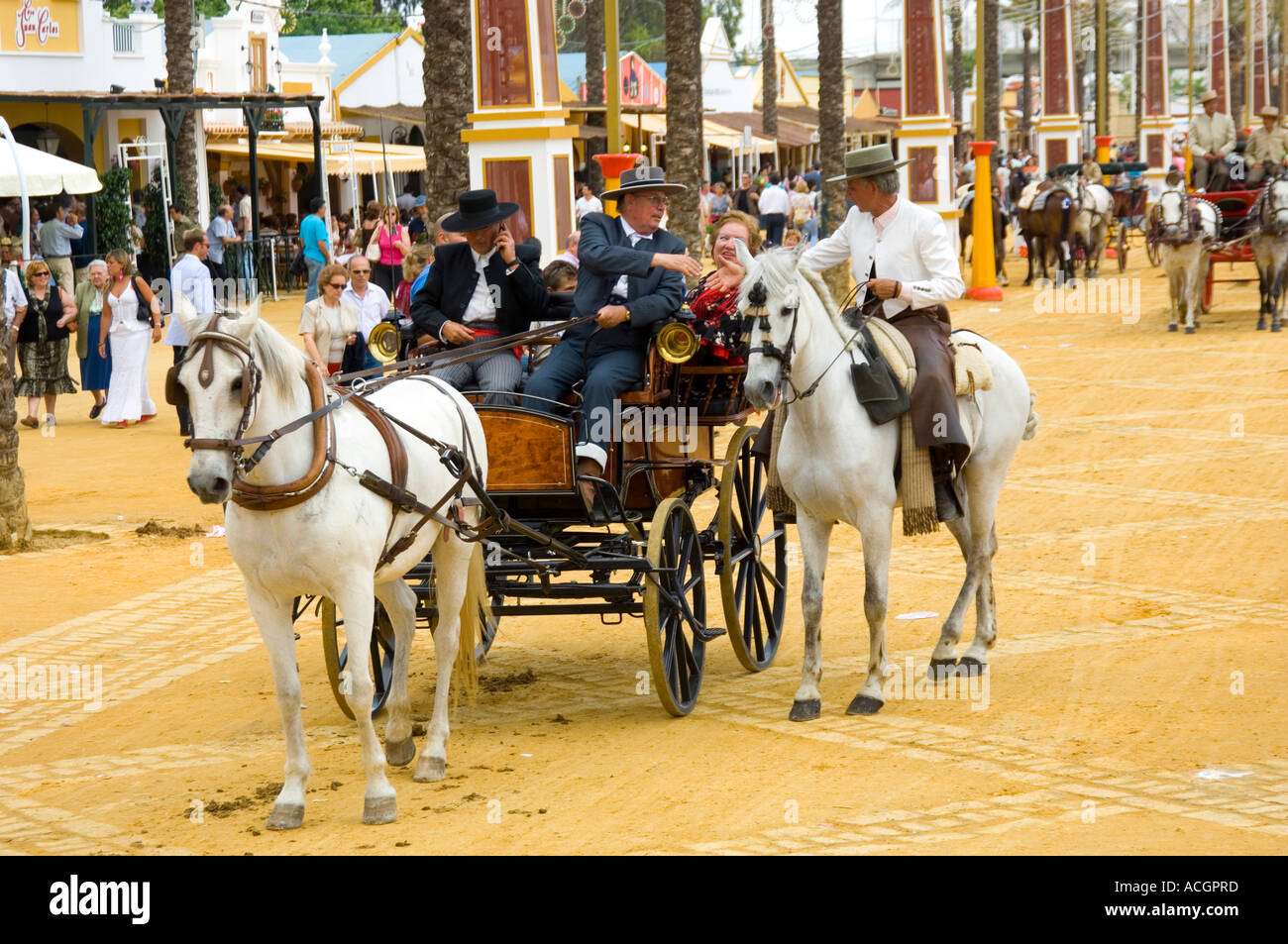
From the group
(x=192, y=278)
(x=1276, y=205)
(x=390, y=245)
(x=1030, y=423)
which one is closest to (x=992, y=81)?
(x=1276, y=205)

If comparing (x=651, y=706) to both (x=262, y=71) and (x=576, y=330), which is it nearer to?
(x=576, y=330)

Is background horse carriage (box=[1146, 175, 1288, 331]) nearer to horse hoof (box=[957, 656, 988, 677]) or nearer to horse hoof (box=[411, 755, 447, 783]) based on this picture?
horse hoof (box=[957, 656, 988, 677])

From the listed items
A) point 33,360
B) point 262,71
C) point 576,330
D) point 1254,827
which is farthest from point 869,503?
point 262,71

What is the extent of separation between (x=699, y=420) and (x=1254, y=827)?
140 inches

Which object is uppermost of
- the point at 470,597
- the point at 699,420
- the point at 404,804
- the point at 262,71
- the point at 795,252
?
the point at 262,71

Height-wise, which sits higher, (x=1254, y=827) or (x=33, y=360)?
(x=33, y=360)

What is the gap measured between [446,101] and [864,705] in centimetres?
1182

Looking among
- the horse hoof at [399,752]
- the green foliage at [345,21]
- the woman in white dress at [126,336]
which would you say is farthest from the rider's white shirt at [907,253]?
the green foliage at [345,21]

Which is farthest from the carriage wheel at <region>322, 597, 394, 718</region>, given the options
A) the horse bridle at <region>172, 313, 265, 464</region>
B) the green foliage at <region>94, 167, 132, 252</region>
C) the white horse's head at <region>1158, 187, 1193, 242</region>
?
the green foliage at <region>94, 167, 132, 252</region>

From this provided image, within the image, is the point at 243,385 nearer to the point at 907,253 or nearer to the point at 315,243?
the point at 907,253

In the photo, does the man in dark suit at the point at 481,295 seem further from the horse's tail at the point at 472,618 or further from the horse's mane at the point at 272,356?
the horse's mane at the point at 272,356

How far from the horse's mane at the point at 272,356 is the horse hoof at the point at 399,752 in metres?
2.03

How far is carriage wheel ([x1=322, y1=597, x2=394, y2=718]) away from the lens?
7.68 m
